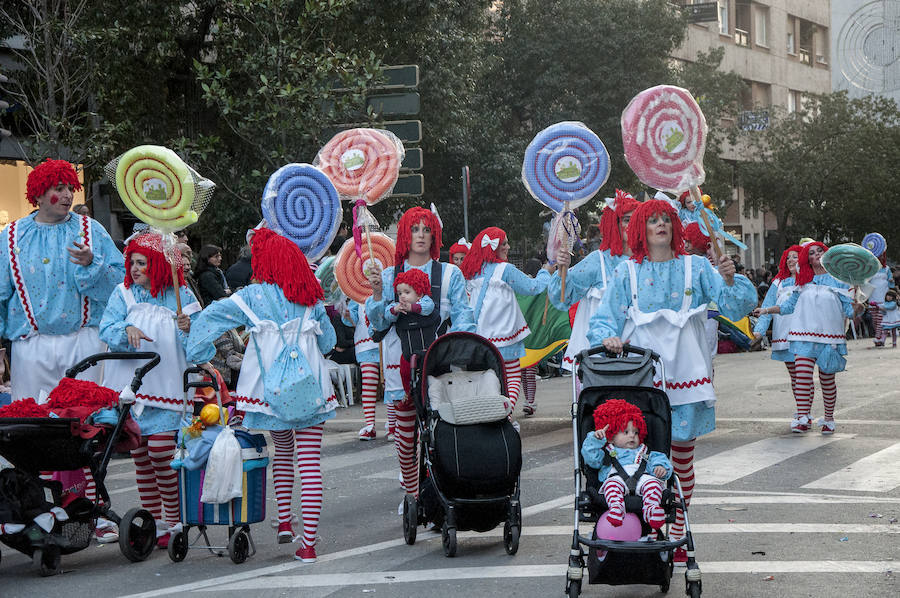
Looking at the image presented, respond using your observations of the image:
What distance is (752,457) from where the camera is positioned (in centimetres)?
1077

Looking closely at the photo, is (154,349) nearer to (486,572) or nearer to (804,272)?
(486,572)

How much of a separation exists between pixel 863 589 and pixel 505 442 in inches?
81.5

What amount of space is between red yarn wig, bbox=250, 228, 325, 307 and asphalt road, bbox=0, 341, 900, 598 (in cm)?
154

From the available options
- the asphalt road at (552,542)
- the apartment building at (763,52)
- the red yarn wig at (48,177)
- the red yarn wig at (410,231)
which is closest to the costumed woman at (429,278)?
the red yarn wig at (410,231)

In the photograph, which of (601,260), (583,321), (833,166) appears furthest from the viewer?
(833,166)

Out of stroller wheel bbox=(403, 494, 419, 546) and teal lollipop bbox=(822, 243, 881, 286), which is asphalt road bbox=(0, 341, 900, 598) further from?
teal lollipop bbox=(822, 243, 881, 286)

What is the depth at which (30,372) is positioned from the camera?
26.4ft

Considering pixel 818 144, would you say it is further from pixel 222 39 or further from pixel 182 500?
pixel 182 500

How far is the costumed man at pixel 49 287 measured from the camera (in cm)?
801

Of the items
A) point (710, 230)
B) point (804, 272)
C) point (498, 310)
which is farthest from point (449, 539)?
point (804, 272)

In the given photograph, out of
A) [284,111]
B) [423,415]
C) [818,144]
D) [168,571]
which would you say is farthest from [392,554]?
[818,144]

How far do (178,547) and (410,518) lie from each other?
1.35 metres

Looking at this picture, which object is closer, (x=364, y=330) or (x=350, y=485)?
(x=350, y=485)

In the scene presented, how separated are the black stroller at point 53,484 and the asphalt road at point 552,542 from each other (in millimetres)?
185
